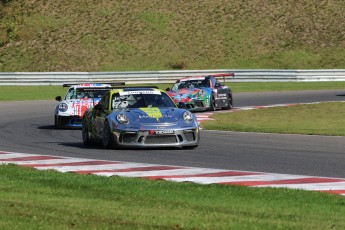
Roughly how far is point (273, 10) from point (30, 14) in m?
15.4

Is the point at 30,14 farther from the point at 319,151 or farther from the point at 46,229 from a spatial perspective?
the point at 46,229

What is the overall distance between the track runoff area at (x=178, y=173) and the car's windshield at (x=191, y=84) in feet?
49.3

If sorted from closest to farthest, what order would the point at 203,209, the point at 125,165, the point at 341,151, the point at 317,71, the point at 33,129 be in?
the point at 203,209
the point at 125,165
the point at 341,151
the point at 33,129
the point at 317,71

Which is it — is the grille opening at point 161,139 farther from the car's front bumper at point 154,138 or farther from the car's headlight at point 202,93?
the car's headlight at point 202,93

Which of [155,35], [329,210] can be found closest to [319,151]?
[329,210]

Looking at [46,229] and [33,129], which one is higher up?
[46,229]

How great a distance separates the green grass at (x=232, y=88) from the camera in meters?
41.8

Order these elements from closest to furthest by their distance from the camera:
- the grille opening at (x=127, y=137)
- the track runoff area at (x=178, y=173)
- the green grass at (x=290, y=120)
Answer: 1. the track runoff area at (x=178, y=173)
2. the grille opening at (x=127, y=137)
3. the green grass at (x=290, y=120)

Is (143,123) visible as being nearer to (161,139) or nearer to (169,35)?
(161,139)

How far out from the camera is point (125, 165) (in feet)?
49.6

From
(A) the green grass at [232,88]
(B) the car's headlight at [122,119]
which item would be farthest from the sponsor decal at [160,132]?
(A) the green grass at [232,88]

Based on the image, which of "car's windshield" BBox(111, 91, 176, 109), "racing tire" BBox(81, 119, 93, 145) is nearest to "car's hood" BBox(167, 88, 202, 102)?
"racing tire" BBox(81, 119, 93, 145)

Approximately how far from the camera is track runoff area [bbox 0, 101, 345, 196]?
1252 centimetres

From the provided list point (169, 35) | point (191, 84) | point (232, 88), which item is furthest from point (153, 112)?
point (169, 35)
